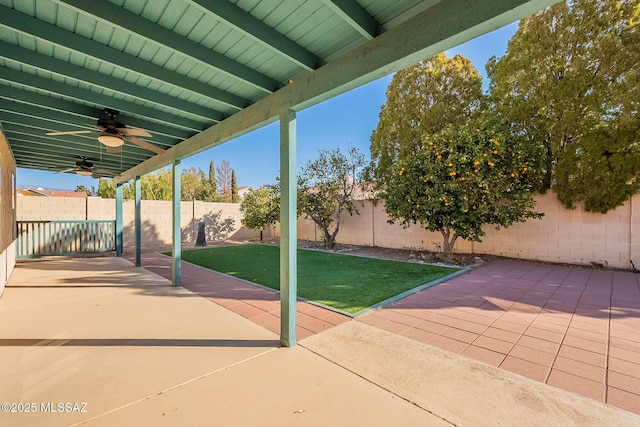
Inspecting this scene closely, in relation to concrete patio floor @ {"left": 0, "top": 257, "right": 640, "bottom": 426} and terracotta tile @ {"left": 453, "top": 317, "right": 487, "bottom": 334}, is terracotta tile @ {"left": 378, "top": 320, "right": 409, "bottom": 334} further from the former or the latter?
terracotta tile @ {"left": 453, "top": 317, "right": 487, "bottom": 334}

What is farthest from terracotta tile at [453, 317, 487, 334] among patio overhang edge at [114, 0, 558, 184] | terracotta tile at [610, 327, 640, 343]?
patio overhang edge at [114, 0, 558, 184]

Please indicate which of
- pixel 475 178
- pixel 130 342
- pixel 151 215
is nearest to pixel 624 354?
pixel 475 178

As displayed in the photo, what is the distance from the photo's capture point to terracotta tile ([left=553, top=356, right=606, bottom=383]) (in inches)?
88.7

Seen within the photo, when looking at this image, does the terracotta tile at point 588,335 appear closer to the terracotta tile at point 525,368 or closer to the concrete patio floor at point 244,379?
the terracotta tile at point 525,368

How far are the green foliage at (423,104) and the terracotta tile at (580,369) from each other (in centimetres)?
680

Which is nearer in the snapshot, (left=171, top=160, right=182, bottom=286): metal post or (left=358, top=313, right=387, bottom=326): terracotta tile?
(left=358, top=313, right=387, bottom=326): terracotta tile

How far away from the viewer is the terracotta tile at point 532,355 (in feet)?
8.18

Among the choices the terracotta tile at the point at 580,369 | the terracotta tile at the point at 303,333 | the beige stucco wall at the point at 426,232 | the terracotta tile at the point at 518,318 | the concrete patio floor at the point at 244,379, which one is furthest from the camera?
the beige stucco wall at the point at 426,232

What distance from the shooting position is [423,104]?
9195 mm

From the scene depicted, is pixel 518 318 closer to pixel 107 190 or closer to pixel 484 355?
pixel 484 355

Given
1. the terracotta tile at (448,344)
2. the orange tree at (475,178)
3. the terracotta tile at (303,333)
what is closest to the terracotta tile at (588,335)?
the terracotta tile at (448,344)

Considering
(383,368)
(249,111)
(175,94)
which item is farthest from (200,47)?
(383,368)

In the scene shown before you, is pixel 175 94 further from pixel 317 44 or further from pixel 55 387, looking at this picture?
pixel 55 387

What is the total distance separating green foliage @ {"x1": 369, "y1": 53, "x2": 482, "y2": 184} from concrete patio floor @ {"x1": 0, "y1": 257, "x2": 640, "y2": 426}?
7.04 meters
